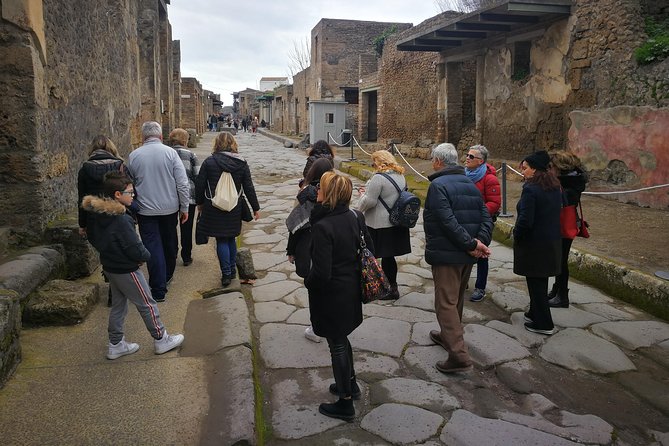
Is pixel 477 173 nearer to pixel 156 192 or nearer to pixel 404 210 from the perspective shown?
pixel 404 210

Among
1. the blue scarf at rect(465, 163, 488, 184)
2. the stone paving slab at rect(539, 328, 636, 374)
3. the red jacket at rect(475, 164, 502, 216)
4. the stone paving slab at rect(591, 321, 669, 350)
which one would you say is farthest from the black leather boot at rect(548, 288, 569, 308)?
the blue scarf at rect(465, 163, 488, 184)

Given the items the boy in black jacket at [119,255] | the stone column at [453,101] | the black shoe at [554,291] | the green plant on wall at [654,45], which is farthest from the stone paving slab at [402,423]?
the stone column at [453,101]

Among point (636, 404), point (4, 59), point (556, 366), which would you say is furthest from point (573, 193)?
point (4, 59)

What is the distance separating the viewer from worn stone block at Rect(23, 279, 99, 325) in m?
3.76

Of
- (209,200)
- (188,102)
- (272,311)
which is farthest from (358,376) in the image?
(188,102)

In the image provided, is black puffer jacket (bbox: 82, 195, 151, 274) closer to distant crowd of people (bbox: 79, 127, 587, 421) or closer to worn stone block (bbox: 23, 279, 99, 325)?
distant crowd of people (bbox: 79, 127, 587, 421)

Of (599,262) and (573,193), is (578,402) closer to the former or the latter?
(573,193)

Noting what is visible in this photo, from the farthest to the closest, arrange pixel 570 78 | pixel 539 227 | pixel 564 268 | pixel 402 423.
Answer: pixel 570 78 → pixel 564 268 → pixel 539 227 → pixel 402 423

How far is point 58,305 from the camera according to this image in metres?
3.82

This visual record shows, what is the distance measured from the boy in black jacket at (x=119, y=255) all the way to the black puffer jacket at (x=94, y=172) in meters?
0.71

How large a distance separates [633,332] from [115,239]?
12.5ft

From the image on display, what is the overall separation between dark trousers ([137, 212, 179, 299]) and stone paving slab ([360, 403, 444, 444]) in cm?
218

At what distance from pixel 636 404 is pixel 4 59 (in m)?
5.06

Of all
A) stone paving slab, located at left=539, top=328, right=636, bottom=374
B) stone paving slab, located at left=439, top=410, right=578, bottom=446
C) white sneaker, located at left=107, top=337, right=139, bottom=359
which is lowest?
stone paving slab, located at left=439, top=410, right=578, bottom=446
